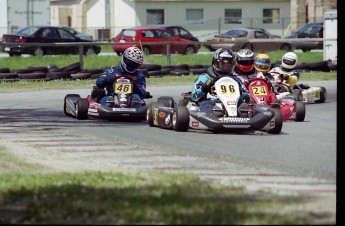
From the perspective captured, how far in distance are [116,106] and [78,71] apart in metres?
11.1

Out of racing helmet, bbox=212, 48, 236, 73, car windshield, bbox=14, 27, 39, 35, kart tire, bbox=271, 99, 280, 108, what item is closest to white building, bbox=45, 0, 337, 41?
car windshield, bbox=14, 27, 39, 35

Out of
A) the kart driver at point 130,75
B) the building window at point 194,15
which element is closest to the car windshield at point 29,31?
the building window at point 194,15

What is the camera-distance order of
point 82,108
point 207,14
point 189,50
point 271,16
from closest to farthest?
1. point 82,108
2. point 189,50
3. point 207,14
4. point 271,16

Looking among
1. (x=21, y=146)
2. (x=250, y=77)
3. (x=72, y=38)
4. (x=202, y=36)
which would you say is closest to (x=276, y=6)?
(x=202, y=36)

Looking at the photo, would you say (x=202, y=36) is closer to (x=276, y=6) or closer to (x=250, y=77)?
(x=276, y=6)

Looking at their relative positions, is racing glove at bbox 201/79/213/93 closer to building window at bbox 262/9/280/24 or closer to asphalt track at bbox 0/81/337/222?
asphalt track at bbox 0/81/337/222

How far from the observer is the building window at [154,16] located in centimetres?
→ 5694

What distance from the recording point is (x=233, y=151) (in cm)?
1111

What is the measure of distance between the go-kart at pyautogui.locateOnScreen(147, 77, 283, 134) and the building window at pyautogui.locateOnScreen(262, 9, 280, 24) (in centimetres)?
4426

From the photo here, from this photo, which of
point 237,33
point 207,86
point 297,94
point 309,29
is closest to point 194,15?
point 237,33

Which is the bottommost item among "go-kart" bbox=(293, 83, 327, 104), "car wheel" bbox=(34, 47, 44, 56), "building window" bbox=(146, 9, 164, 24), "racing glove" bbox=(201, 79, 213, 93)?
"go-kart" bbox=(293, 83, 327, 104)

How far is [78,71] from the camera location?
26.4 m

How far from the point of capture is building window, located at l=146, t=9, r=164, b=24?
56.9m

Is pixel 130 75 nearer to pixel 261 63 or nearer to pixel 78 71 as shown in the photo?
pixel 261 63
